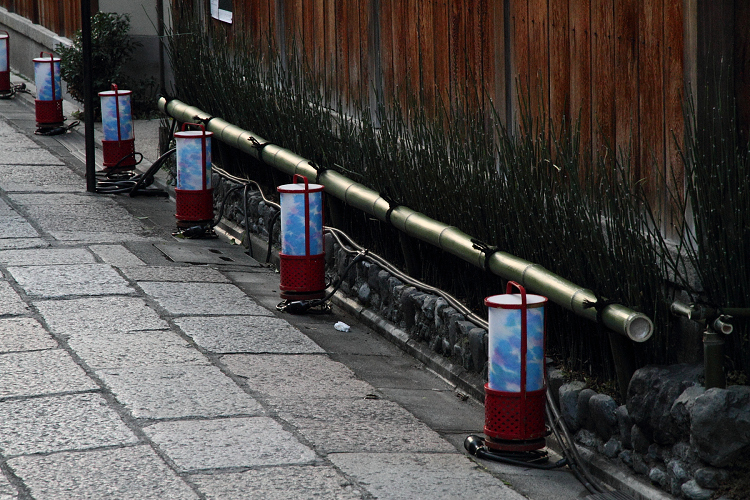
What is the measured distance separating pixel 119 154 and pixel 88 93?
661mm

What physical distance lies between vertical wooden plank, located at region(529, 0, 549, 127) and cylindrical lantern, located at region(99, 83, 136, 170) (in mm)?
4966

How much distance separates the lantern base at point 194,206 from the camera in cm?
810

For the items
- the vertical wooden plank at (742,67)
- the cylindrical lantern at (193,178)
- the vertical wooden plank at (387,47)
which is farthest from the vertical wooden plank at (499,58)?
the cylindrical lantern at (193,178)

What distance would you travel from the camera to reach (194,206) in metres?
8.15

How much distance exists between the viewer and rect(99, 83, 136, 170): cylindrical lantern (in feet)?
31.0

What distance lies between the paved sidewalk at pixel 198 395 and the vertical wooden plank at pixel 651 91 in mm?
1352

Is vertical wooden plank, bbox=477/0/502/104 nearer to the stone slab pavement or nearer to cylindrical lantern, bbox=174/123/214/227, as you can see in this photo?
the stone slab pavement

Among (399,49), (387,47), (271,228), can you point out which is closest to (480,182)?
(399,49)

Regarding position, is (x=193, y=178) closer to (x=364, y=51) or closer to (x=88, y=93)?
(x=364, y=51)

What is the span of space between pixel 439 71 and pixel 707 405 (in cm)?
313

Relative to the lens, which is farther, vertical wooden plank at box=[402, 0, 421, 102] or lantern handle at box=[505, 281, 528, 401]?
vertical wooden plank at box=[402, 0, 421, 102]

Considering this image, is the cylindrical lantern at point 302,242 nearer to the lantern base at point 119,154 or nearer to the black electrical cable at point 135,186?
the black electrical cable at point 135,186

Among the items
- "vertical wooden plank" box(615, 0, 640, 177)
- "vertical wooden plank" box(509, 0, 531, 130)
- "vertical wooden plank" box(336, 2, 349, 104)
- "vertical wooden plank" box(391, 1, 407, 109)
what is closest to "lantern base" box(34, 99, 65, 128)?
"vertical wooden plank" box(336, 2, 349, 104)

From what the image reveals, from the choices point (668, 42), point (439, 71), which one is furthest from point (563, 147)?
point (439, 71)
